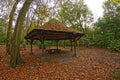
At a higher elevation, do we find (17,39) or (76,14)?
(76,14)

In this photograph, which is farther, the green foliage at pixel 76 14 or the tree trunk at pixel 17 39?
the green foliage at pixel 76 14

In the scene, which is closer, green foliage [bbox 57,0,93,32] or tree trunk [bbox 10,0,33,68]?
tree trunk [bbox 10,0,33,68]

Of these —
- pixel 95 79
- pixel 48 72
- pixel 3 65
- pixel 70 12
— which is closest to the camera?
pixel 95 79

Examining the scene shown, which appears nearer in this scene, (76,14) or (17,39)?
(17,39)

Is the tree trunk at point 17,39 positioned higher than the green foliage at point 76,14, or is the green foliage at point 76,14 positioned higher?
the green foliage at point 76,14

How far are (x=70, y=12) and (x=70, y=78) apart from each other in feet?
91.3

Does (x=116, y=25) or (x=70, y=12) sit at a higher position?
(x=70, y=12)

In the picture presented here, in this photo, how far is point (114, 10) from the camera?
100ft

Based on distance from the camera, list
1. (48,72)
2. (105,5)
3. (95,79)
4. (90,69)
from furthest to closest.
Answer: (105,5), (90,69), (48,72), (95,79)

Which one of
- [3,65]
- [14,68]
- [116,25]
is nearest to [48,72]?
[14,68]

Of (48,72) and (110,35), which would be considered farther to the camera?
(110,35)

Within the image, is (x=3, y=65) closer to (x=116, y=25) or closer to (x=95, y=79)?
(x=95, y=79)

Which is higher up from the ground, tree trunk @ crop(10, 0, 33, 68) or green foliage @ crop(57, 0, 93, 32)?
green foliage @ crop(57, 0, 93, 32)

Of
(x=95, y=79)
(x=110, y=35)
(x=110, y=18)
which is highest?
(x=110, y=18)
